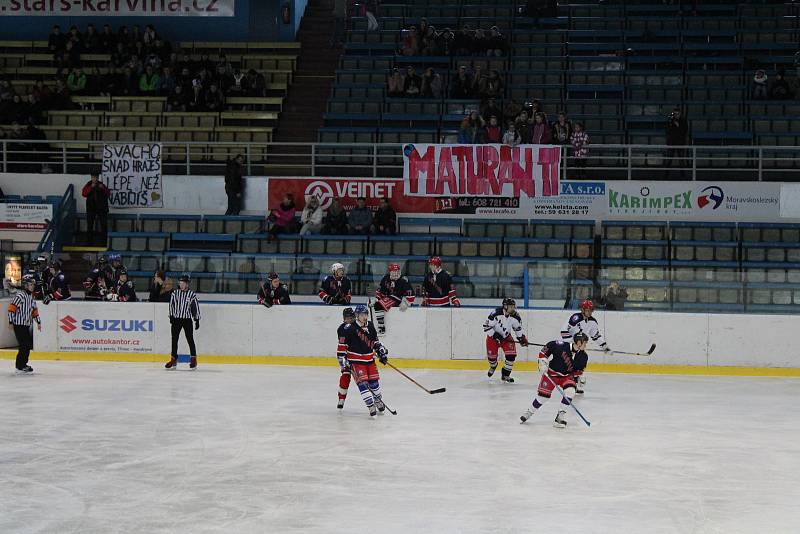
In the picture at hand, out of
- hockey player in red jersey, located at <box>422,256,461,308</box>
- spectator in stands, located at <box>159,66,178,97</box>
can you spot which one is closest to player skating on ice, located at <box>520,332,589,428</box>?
hockey player in red jersey, located at <box>422,256,461,308</box>

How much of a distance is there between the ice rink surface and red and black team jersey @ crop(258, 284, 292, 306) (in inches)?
90.9

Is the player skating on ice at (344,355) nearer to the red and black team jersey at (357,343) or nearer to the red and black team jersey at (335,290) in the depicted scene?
the red and black team jersey at (357,343)

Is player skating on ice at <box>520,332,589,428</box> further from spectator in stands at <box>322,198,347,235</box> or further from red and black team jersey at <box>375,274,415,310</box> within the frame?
spectator in stands at <box>322,198,347,235</box>

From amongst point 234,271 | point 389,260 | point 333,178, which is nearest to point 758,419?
point 389,260

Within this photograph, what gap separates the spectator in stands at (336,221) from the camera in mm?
23109

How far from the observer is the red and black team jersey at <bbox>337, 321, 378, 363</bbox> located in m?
14.5

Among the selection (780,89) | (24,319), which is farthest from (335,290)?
(780,89)

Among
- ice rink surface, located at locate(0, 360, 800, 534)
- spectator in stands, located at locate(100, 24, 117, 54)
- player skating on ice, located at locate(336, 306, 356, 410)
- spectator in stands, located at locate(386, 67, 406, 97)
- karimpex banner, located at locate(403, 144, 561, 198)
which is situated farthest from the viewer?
spectator in stands, located at locate(100, 24, 117, 54)

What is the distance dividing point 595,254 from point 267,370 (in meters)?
7.17

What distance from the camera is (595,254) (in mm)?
22531

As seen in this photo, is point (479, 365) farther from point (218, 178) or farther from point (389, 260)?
point (218, 178)

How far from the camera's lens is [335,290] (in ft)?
65.2

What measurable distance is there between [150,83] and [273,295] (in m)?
9.86

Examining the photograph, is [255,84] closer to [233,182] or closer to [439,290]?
[233,182]
